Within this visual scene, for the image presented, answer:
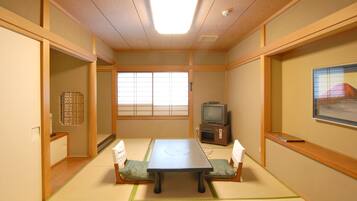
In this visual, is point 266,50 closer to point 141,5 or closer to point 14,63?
point 141,5

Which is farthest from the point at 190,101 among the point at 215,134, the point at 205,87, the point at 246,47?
the point at 246,47

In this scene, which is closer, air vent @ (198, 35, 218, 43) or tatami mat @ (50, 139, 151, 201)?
tatami mat @ (50, 139, 151, 201)

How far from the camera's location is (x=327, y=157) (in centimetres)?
219

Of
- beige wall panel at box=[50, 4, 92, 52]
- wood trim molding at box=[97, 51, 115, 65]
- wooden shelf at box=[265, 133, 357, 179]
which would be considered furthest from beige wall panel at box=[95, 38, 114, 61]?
wooden shelf at box=[265, 133, 357, 179]

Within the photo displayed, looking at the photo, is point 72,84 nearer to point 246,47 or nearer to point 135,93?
point 135,93

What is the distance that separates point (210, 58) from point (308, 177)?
164 inches

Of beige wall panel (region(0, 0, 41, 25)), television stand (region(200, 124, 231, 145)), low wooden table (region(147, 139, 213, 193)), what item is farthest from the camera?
television stand (region(200, 124, 231, 145))

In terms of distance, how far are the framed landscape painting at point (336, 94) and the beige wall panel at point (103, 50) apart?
3.85 m

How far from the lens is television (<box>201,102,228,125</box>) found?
5.26 m

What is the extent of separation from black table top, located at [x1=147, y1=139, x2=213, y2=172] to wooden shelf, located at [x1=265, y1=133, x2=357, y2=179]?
3.49 ft

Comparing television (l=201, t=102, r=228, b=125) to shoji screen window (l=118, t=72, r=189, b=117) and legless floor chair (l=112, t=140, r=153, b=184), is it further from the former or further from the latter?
legless floor chair (l=112, t=140, r=153, b=184)

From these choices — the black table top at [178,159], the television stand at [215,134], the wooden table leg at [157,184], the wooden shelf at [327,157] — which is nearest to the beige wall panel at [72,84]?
the black table top at [178,159]

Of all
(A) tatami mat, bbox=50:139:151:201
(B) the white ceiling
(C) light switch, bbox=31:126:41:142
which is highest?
(B) the white ceiling

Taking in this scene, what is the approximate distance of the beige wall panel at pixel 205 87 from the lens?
6027 mm
